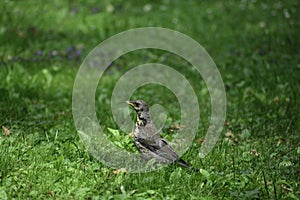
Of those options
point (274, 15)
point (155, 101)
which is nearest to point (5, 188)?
point (155, 101)

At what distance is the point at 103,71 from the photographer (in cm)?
957

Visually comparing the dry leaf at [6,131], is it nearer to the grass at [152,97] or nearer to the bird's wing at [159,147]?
the grass at [152,97]

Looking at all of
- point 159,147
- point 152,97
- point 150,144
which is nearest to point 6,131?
point 150,144

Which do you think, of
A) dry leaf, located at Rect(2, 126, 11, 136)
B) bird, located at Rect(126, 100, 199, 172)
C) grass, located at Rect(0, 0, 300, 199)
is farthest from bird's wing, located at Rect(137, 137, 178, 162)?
dry leaf, located at Rect(2, 126, 11, 136)

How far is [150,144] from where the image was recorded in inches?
224

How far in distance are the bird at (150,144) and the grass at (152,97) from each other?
16 cm

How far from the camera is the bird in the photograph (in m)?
5.55

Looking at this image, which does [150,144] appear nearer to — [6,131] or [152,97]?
[6,131]

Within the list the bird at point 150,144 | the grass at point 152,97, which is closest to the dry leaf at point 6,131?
the grass at point 152,97

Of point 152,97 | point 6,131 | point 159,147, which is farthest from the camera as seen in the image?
point 152,97

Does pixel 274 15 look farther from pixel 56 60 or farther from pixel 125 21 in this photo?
pixel 56 60

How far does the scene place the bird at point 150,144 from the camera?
18.2ft

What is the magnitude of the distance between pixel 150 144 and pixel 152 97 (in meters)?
2.81

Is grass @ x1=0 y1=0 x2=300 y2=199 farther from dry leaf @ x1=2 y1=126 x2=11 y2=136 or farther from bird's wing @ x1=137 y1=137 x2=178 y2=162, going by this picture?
bird's wing @ x1=137 y1=137 x2=178 y2=162
